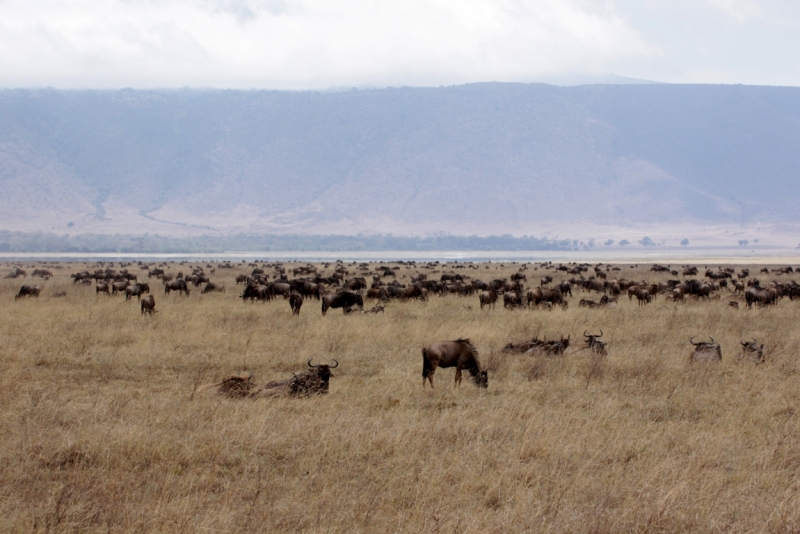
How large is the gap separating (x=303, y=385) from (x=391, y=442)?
280cm

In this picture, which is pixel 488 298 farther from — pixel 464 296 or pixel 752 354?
pixel 752 354

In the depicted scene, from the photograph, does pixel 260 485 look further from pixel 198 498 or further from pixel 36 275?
pixel 36 275

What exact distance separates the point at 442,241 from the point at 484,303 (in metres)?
134

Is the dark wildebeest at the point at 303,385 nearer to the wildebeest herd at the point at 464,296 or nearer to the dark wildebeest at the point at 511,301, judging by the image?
the wildebeest herd at the point at 464,296

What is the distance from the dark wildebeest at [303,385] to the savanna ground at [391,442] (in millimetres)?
231

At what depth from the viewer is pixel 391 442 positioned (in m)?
8.02

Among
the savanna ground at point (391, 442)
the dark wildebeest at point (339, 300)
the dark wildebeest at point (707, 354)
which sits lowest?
the savanna ground at point (391, 442)

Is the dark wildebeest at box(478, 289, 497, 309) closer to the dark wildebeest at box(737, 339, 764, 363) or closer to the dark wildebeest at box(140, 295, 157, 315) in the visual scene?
the dark wildebeest at box(140, 295, 157, 315)

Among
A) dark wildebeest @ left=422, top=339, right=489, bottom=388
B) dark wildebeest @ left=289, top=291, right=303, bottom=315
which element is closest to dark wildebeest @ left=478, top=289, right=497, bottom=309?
dark wildebeest @ left=289, top=291, right=303, bottom=315

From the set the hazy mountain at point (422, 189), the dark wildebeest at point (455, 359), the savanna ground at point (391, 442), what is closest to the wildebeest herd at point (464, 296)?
the dark wildebeest at point (455, 359)

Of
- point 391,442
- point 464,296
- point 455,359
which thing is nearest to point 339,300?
point 464,296

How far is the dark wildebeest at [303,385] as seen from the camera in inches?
409

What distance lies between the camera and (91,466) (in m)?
7.23

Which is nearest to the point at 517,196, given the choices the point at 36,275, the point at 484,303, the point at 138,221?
the point at 138,221
